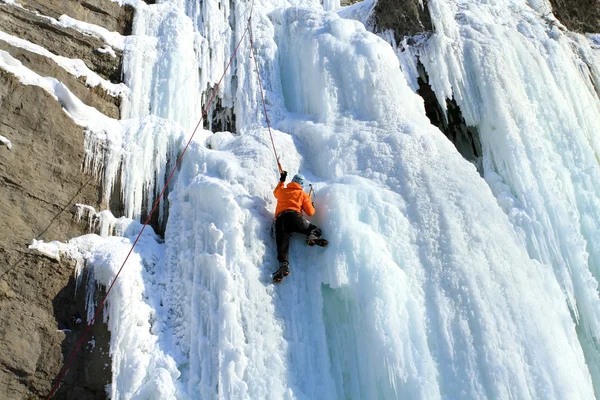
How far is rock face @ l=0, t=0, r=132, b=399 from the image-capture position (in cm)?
566

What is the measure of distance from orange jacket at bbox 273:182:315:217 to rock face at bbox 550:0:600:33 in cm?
731

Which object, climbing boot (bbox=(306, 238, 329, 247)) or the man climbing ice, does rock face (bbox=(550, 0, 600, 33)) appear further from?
climbing boot (bbox=(306, 238, 329, 247))

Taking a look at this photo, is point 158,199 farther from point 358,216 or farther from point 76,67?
point 358,216

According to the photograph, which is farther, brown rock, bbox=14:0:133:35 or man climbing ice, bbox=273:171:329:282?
brown rock, bbox=14:0:133:35

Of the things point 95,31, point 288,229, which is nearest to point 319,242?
point 288,229

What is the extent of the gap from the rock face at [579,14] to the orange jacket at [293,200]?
7314 millimetres

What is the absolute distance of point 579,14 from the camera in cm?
1101

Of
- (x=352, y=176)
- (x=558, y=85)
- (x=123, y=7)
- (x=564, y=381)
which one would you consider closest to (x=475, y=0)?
(x=558, y=85)

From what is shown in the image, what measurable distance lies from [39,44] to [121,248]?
10.3 feet

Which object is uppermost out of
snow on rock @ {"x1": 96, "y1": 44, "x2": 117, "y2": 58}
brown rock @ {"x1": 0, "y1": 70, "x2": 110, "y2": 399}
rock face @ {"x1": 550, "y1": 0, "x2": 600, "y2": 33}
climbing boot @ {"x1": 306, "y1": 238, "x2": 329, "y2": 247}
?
rock face @ {"x1": 550, "y1": 0, "x2": 600, "y2": 33}

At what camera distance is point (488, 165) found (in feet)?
28.2

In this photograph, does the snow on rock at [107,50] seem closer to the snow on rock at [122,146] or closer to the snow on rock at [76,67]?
the snow on rock at [76,67]

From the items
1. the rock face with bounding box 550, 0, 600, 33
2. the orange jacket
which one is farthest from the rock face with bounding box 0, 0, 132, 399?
the rock face with bounding box 550, 0, 600, 33

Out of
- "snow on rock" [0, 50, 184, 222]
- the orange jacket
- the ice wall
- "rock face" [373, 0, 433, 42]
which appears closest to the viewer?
the orange jacket
